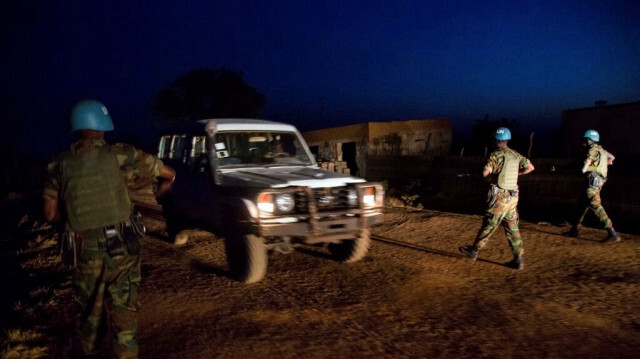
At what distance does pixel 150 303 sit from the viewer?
4512mm

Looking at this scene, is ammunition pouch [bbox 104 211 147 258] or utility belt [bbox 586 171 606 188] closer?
ammunition pouch [bbox 104 211 147 258]

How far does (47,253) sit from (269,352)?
4.98m

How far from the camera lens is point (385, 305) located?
4316 mm

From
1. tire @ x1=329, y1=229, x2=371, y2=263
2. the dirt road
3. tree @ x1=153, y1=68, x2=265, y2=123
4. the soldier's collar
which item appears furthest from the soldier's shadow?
tree @ x1=153, y1=68, x2=265, y2=123

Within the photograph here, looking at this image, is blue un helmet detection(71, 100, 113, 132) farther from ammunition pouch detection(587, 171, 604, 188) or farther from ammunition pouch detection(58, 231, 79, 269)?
ammunition pouch detection(587, 171, 604, 188)

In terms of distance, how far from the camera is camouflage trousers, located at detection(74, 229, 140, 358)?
2.73m

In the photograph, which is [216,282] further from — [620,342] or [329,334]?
[620,342]

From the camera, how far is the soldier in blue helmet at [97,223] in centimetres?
270

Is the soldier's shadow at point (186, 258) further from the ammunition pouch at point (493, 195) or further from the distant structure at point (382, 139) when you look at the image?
the distant structure at point (382, 139)

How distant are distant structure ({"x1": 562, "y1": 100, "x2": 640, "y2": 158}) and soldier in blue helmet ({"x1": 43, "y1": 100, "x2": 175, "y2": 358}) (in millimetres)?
20501

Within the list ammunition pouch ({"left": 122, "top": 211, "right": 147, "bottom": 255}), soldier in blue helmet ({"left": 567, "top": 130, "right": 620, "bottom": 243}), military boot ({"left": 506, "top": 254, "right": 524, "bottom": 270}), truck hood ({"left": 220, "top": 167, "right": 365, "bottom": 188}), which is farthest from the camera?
soldier in blue helmet ({"left": 567, "top": 130, "right": 620, "bottom": 243})

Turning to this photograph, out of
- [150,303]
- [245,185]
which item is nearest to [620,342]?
[245,185]

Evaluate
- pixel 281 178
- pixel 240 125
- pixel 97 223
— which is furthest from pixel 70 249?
pixel 240 125

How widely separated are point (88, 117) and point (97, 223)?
0.67m
